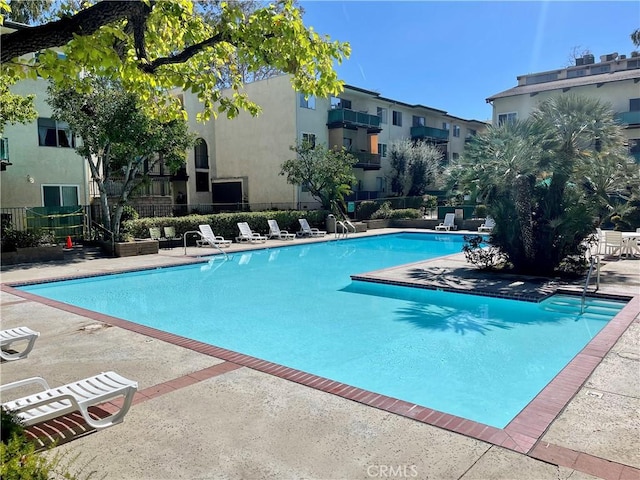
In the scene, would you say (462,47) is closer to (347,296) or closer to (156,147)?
(347,296)

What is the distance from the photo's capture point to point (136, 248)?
17500 mm

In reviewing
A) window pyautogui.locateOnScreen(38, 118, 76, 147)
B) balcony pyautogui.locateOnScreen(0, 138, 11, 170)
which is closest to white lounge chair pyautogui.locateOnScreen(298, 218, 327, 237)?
window pyautogui.locateOnScreen(38, 118, 76, 147)

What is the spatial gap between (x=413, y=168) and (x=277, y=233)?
1763 cm

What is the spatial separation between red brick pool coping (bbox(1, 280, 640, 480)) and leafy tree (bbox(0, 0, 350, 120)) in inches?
119

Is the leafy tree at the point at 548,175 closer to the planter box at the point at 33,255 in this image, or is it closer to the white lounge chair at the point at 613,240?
the white lounge chair at the point at 613,240

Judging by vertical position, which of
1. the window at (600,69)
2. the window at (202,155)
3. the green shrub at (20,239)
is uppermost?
the window at (600,69)

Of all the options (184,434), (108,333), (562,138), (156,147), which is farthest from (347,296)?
(156,147)

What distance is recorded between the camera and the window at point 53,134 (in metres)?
21.0

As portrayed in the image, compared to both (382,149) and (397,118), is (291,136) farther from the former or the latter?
(397,118)

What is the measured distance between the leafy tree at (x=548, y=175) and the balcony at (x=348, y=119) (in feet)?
71.1

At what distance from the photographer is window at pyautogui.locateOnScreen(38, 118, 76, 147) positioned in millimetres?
21031

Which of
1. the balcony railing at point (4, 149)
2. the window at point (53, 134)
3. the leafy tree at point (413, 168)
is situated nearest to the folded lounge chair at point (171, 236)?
the window at point (53, 134)

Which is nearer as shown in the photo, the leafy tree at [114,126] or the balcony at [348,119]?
the leafy tree at [114,126]

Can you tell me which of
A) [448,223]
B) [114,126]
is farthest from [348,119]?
[114,126]
